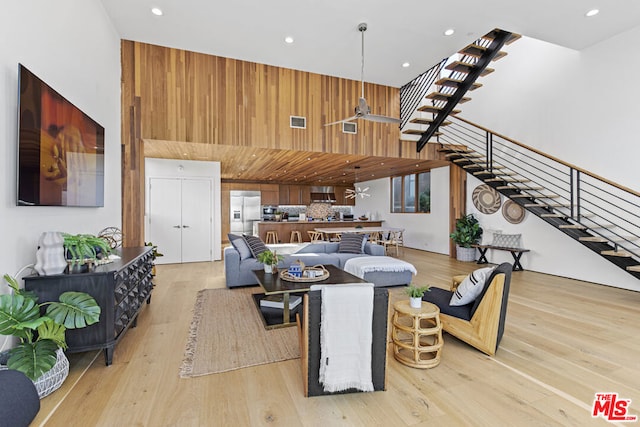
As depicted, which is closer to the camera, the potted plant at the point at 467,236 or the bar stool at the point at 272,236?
the potted plant at the point at 467,236

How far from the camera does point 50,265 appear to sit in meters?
2.27

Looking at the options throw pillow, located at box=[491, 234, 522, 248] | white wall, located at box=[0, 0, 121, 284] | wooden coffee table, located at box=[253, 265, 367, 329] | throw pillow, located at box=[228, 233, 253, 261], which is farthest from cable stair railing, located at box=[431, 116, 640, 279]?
A: white wall, located at box=[0, 0, 121, 284]

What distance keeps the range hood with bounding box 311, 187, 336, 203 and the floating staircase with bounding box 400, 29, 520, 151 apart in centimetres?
594

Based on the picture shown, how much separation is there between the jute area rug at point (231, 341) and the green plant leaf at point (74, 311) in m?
0.83

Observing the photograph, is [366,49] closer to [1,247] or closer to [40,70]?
[40,70]

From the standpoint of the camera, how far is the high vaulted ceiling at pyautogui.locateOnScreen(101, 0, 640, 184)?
4016mm

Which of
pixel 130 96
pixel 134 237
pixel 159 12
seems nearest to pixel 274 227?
pixel 134 237

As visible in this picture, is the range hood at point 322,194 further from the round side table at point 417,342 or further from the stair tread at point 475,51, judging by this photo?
the round side table at point 417,342

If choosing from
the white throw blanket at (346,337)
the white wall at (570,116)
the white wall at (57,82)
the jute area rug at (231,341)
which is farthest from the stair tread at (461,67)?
the white wall at (57,82)

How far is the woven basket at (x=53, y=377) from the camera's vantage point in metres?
1.96

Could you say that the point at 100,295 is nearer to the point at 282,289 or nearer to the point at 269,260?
the point at 282,289

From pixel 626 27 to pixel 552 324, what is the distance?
16.6 ft

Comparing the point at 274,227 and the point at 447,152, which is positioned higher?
the point at 447,152

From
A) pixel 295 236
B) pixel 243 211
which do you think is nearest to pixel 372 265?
pixel 295 236
